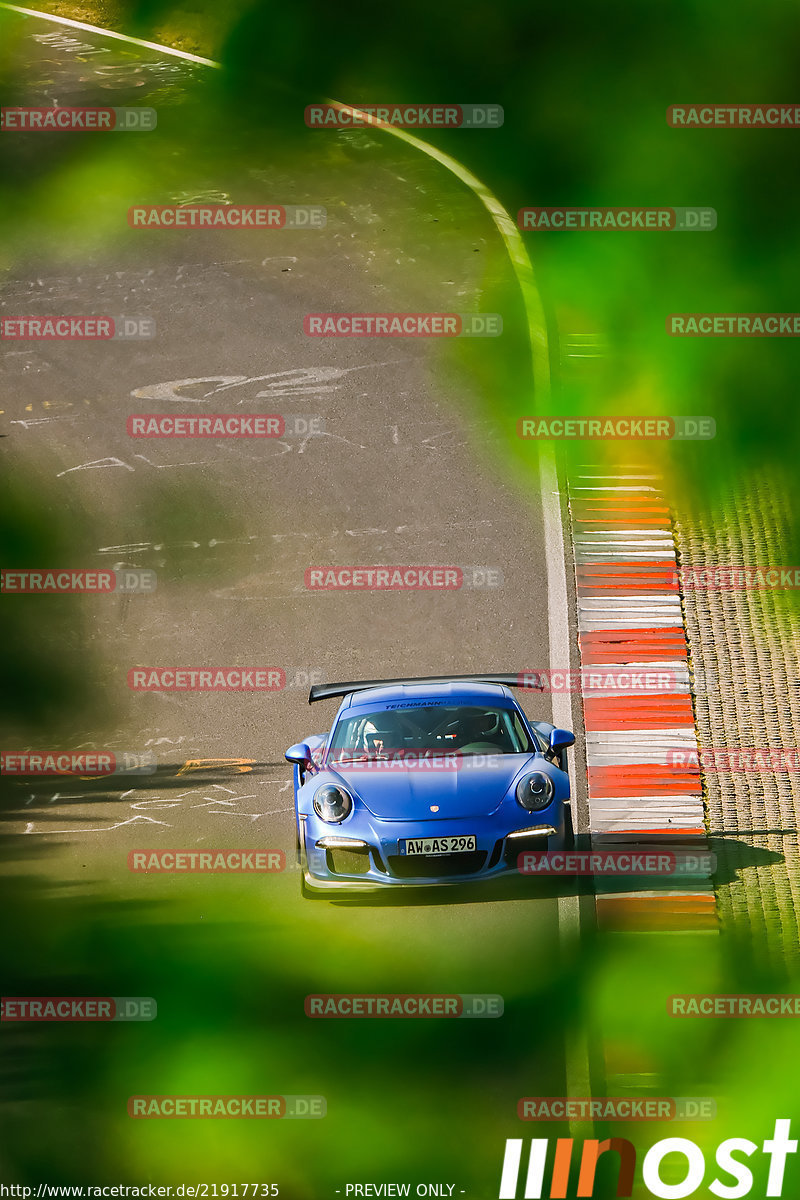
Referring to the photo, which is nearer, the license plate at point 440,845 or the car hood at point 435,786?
the license plate at point 440,845

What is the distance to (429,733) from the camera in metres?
9.81

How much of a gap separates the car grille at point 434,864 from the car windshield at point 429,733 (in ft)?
3.21

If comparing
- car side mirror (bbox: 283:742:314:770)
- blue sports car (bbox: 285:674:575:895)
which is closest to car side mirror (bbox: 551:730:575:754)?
blue sports car (bbox: 285:674:575:895)

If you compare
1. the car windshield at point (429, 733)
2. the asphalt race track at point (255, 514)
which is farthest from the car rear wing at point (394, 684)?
the asphalt race track at point (255, 514)

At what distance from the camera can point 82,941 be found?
9633mm

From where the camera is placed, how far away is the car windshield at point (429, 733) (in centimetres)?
969

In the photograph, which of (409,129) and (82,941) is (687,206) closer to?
(409,129)

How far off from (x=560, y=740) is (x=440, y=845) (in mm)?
1389

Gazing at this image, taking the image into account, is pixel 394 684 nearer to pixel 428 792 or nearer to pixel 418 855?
pixel 428 792

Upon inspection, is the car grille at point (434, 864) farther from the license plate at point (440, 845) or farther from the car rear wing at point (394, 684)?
the car rear wing at point (394, 684)

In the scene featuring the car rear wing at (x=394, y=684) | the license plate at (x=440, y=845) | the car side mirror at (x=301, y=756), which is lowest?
the license plate at (x=440, y=845)

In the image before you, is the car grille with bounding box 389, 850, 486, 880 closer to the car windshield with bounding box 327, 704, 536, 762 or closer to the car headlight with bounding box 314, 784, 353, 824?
the car headlight with bounding box 314, 784, 353, 824

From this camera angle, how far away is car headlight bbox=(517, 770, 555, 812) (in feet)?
30.0

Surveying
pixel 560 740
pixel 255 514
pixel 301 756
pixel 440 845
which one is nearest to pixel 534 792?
pixel 560 740
